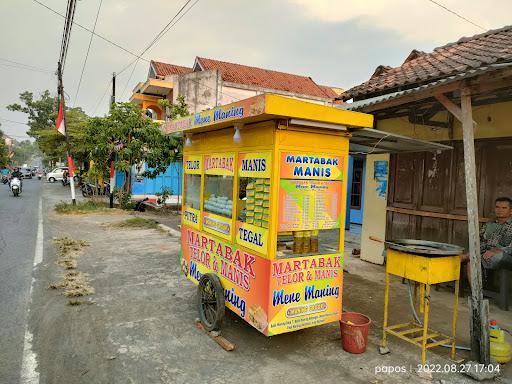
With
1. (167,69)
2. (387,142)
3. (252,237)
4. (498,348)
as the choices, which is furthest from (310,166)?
(167,69)

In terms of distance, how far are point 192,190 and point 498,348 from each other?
396cm

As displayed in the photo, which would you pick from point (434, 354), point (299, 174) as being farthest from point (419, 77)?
point (434, 354)

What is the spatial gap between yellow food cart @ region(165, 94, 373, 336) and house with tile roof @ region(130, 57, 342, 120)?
17594 millimetres

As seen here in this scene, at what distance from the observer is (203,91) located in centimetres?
2167

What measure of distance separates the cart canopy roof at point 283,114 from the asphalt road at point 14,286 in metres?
3.07

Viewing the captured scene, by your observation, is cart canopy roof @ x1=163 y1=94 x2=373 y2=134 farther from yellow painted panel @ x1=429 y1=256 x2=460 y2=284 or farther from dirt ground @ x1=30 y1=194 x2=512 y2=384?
dirt ground @ x1=30 y1=194 x2=512 y2=384

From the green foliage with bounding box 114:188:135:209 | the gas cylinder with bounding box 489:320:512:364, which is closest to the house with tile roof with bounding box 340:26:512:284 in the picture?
the gas cylinder with bounding box 489:320:512:364

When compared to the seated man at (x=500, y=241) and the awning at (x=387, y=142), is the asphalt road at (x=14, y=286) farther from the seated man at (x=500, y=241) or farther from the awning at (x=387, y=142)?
the seated man at (x=500, y=241)

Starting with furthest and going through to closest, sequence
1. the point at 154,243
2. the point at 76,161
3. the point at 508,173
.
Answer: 1. the point at 76,161
2. the point at 154,243
3. the point at 508,173

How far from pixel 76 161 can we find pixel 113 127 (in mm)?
19883

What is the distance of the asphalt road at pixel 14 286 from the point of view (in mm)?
3637

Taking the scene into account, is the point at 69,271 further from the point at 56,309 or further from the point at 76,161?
the point at 76,161

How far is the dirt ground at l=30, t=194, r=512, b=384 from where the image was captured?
3.39m

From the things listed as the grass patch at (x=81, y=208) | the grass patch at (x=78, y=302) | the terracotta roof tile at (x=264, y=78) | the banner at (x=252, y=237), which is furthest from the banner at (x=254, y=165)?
the terracotta roof tile at (x=264, y=78)
